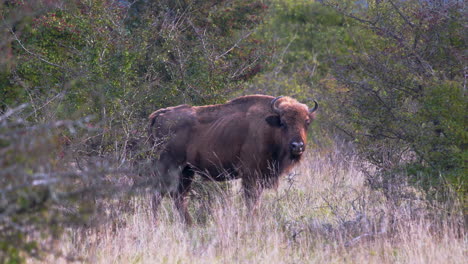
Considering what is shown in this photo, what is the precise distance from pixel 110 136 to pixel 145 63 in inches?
131

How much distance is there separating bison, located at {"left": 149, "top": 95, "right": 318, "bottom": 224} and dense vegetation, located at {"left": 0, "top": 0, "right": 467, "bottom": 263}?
58cm

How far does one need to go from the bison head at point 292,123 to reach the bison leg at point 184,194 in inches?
70.3

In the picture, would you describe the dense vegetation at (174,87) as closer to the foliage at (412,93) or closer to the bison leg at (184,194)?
the foliage at (412,93)

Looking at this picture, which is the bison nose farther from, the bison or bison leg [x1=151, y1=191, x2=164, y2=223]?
bison leg [x1=151, y1=191, x2=164, y2=223]

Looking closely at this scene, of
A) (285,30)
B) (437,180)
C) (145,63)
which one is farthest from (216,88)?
(285,30)

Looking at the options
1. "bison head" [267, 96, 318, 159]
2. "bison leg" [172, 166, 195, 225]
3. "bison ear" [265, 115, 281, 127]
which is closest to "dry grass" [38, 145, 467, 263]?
"bison leg" [172, 166, 195, 225]

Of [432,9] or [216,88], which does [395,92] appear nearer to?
[432,9]

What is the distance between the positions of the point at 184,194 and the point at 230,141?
1208 mm

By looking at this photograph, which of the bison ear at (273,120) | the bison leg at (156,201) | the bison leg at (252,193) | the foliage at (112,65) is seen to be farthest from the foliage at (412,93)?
the bison leg at (156,201)

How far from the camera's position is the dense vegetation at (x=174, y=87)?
4629 mm

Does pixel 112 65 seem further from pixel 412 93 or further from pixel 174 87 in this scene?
pixel 412 93

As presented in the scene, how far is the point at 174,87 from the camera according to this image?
450 inches

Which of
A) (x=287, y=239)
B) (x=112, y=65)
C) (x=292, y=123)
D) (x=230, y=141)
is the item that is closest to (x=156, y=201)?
(x=230, y=141)

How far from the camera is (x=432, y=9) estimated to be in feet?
28.7
